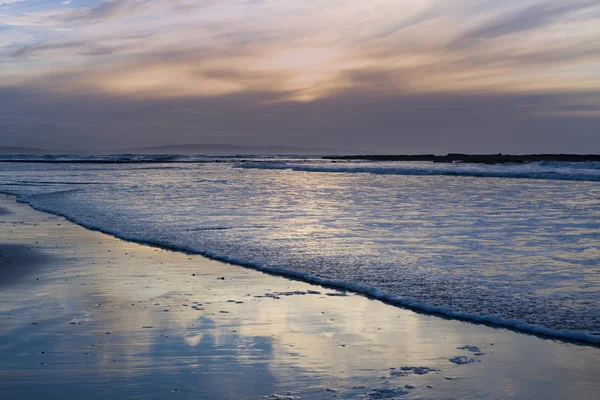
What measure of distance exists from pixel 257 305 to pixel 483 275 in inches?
126

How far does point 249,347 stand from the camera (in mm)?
5215

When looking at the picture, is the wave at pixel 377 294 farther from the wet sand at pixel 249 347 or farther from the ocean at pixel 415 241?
the wet sand at pixel 249 347

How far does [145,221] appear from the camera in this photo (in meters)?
14.4

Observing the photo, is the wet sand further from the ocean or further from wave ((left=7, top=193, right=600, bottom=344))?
the ocean

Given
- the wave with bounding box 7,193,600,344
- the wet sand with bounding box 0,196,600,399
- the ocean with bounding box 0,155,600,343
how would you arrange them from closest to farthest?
the wet sand with bounding box 0,196,600,399
the wave with bounding box 7,193,600,344
the ocean with bounding box 0,155,600,343

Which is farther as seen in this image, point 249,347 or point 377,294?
point 377,294

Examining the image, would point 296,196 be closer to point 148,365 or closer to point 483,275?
point 483,275

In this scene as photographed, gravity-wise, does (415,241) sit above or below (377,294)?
above

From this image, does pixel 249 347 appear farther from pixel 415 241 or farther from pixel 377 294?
pixel 415 241

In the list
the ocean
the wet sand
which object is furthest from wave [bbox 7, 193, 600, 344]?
the wet sand

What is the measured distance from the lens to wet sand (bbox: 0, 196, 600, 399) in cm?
430

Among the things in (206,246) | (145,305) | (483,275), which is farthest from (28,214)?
(483,275)

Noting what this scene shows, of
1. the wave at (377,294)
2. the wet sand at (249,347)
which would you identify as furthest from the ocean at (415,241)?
the wet sand at (249,347)

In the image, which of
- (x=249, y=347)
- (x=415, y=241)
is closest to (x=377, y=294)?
(x=249, y=347)
